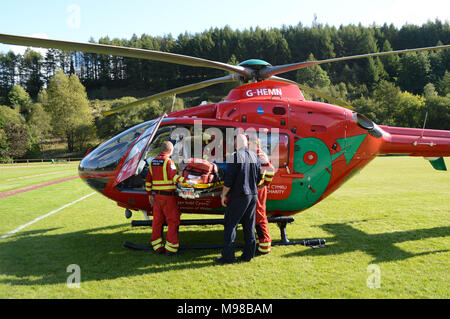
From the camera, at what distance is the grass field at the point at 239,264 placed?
402cm

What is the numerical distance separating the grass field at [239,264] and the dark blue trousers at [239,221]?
0.24m

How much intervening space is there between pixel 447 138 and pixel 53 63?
13500 centimetres

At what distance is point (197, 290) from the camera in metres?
4.01

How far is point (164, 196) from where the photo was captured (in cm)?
521

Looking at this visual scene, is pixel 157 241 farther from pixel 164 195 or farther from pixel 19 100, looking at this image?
pixel 19 100

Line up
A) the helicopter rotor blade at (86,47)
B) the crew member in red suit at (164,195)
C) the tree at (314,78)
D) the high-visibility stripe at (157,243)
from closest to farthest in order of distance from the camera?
the helicopter rotor blade at (86,47), the crew member in red suit at (164,195), the high-visibility stripe at (157,243), the tree at (314,78)

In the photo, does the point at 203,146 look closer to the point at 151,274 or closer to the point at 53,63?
the point at 151,274

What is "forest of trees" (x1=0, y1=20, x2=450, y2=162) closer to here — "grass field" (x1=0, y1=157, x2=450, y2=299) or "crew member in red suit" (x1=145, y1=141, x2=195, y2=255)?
"grass field" (x1=0, y1=157, x2=450, y2=299)

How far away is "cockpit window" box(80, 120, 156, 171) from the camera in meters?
5.75

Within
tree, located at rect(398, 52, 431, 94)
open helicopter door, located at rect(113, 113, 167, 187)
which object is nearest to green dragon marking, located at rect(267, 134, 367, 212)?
open helicopter door, located at rect(113, 113, 167, 187)

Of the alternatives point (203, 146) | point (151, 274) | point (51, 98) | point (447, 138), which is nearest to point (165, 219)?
point (151, 274)

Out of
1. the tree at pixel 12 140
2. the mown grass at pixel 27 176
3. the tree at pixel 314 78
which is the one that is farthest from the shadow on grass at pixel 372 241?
the tree at pixel 314 78

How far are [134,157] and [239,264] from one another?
2.71 m

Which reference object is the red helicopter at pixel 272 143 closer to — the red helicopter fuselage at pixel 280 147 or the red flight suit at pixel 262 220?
the red helicopter fuselage at pixel 280 147
